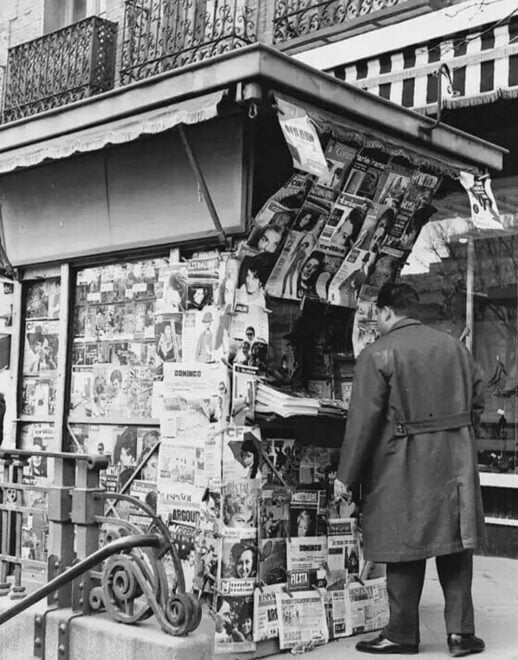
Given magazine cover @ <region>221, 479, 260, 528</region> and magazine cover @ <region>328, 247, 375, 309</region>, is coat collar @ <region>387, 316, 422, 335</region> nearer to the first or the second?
magazine cover @ <region>328, 247, 375, 309</region>

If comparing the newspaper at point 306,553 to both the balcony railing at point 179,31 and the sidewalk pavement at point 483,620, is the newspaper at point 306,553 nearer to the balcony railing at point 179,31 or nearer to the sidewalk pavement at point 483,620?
the sidewalk pavement at point 483,620

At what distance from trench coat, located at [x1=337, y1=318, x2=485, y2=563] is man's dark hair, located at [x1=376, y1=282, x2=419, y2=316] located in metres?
0.21

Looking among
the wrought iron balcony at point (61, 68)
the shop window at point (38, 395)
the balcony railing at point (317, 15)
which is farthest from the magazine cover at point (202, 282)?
the wrought iron balcony at point (61, 68)

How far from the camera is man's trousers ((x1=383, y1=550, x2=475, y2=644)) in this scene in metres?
4.92

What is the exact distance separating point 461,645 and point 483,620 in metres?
1.16

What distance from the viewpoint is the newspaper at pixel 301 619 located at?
5070 mm

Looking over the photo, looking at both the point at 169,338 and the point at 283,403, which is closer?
the point at 283,403

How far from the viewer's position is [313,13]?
1039cm

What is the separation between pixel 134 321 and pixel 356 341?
1.34 metres

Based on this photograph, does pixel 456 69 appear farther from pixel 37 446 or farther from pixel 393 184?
pixel 37 446

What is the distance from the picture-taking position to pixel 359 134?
204 inches

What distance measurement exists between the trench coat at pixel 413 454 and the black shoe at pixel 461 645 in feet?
1.56

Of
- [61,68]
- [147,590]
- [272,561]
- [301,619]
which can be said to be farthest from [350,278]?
[61,68]

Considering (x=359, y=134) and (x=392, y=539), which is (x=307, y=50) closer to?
(x=359, y=134)
